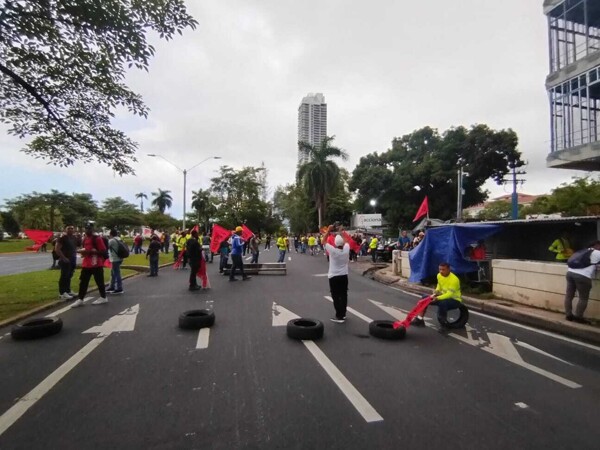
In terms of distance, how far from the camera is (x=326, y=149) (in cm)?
4822

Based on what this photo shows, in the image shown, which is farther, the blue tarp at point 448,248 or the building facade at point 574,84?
the building facade at point 574,84

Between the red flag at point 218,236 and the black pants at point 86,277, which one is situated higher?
the red flag at point 218,236

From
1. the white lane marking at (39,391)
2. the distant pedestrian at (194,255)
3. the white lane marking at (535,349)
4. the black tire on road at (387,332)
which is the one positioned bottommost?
the white lane marking at (535,349)

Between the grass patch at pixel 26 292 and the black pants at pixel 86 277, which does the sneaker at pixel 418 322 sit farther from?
the grass patch at pixel 26 292

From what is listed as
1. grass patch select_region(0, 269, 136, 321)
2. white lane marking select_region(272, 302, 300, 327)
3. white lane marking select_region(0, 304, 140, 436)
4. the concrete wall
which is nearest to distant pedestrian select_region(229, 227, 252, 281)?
grass patch select_region(0, 269, 136, 321)

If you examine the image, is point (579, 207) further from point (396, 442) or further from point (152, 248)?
point (396, 442)

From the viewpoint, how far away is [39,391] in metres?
4.33

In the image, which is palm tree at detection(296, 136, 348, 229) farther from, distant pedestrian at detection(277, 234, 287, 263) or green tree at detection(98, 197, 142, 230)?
green tree at detection(98, 197, 142, 230)

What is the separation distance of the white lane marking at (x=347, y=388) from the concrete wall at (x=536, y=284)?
5.88m

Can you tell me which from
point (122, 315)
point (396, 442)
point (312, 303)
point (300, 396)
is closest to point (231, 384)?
point (300, 396)

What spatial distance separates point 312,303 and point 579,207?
24.0m

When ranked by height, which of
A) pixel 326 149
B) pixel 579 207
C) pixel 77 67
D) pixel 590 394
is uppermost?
pixel 326 149

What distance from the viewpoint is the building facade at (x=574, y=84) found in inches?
835

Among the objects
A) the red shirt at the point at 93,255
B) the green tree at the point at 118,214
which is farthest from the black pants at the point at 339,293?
the green tree at the point at 118,214
